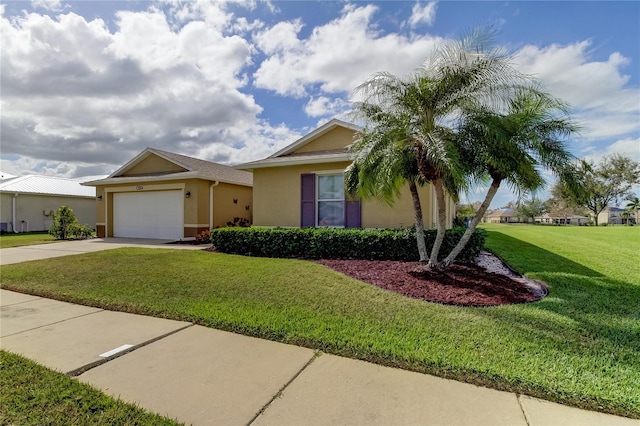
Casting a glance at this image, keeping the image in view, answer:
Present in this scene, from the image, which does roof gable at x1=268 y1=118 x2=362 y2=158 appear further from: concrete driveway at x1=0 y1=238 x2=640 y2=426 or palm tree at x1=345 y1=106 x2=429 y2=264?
concrete driveway at x1=0 y1=238 x2=640 y2=426

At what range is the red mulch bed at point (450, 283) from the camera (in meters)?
5.50

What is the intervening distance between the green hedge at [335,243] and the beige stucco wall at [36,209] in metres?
20.0

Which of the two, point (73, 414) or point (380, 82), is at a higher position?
point (380, 82)

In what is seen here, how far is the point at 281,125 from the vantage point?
15797 millimetres

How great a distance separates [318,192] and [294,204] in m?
1.04

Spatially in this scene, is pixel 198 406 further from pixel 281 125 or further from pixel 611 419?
pixel 281 125

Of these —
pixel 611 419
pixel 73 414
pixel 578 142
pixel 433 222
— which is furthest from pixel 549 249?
pixel 73 414

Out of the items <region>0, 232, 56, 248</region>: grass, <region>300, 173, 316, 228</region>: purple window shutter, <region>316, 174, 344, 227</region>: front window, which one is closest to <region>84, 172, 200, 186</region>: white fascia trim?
<region>0, 232, 56, 248</region>: grass

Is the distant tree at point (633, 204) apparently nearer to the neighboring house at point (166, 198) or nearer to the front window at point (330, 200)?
the front window at point (330, 200)

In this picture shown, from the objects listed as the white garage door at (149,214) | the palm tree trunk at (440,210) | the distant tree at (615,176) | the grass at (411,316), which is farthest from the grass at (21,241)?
the distant tree at (615,176)

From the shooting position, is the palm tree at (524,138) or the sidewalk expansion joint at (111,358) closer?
the sidewalk expansion joint at (111,358)

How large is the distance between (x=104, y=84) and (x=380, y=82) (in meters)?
13.4

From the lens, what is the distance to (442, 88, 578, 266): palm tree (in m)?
6.09

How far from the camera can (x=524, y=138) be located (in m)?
6.14
